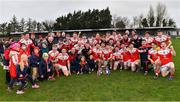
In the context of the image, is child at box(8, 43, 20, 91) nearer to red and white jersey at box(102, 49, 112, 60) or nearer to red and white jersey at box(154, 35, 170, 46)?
red and white jersey at box(102, 49, 112, 60)

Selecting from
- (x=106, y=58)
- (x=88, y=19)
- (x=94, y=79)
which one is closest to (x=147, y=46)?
(x=106, y=58)

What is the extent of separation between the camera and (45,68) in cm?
1207

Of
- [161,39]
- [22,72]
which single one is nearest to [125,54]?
[161,39]

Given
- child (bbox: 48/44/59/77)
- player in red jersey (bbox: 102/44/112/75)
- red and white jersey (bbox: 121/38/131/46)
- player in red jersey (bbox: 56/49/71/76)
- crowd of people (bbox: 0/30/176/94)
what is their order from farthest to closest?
1. red and white jersey (bbox: 121/38/131/46)
2. player in red jersey (bbox: 102/44/112/75)
3. player in red jersey (bbox: 56/49/71/76)
4. child (bbox: 48/44/59/77)
5. crowd of people (bbox: 0/30/176/94)

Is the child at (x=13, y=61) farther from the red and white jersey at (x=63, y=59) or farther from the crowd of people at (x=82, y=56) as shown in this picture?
the red and white jersey at (x=63, y=59)

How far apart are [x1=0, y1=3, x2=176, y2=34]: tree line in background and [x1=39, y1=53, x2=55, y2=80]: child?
5565cm

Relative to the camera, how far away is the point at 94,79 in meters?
12.0

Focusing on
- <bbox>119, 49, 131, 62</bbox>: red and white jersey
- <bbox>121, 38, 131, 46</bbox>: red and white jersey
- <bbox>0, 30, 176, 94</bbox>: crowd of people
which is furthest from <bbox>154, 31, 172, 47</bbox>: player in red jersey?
<bbox>121, 38, 131, 46</bbox>: red and white jersey

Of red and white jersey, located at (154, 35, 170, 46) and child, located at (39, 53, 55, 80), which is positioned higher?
red and white jersey, located at (154, 35, 170, 46)

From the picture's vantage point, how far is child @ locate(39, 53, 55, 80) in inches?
472

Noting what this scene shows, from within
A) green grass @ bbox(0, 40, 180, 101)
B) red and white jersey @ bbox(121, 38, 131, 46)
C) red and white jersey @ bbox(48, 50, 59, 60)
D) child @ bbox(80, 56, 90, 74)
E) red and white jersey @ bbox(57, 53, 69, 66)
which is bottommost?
green grass @ bbox(0, 40, 180, 101)

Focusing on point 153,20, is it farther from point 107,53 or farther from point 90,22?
point 107,53

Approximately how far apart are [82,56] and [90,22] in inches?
2210

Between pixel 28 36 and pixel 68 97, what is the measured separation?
13.2ft
